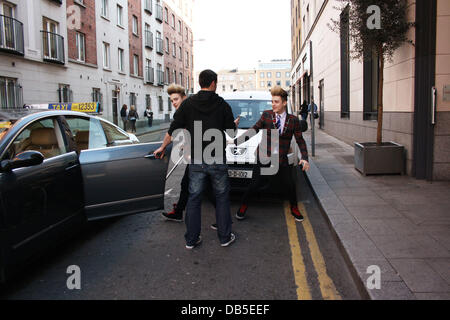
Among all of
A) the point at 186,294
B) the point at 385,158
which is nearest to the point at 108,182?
the point at 186,294

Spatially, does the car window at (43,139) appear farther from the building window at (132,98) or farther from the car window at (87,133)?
the building window at (132,98)

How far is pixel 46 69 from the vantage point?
18422 millimetres

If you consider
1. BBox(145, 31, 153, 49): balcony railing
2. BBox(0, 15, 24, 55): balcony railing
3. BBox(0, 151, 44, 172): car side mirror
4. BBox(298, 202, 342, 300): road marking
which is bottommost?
BBox(298, 202, 342, 300): road marking

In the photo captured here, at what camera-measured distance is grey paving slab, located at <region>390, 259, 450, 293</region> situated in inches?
118

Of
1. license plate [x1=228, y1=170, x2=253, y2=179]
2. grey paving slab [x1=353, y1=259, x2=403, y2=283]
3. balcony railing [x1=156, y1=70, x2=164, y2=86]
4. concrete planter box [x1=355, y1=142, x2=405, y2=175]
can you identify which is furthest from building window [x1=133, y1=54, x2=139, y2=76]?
grey paving slab [x1=353, y1=259, x2=403, y2=283]

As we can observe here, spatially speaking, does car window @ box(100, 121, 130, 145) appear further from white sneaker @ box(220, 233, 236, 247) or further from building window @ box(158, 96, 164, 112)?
building window @ box(158, 96, 164, 112)

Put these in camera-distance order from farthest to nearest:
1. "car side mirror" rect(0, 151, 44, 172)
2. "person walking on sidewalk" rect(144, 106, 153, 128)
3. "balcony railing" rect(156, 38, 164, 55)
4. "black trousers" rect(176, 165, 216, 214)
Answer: "balcony railing" rect(156, 38, 164, 55), "person walking on sidewalk" rect(144, 106, 153, 128), "black trousers" rect(176, 165, 216, 214), "car side mirror" rect(0, 151, 44, 172)

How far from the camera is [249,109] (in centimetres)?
730

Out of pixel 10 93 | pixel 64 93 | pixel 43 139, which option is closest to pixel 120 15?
pixel 64 93

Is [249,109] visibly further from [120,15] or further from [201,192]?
[120,15]

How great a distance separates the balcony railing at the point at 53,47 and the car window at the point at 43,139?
51.4 ft

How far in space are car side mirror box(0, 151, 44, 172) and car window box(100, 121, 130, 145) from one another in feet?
6.60

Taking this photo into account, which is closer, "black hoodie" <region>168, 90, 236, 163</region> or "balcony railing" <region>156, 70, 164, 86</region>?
"black hoodie" <region>168, 90, 236, 163</region>
